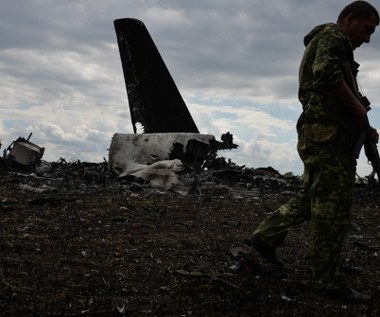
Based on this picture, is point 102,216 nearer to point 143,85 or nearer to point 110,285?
point 110,285

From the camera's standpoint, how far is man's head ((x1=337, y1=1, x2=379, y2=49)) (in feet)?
10.7

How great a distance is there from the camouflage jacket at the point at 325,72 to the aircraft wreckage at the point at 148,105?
29.7ft

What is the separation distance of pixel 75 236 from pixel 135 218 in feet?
4.55

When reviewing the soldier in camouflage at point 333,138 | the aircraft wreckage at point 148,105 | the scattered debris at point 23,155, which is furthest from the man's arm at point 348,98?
the scattered debris at point 23,155

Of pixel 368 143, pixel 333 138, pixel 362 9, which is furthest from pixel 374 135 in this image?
pixel 362 9

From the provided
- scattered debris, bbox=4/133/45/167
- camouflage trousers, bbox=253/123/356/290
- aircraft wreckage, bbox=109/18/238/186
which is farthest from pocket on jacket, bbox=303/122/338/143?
scattered debris, bbox=4/133/45/167

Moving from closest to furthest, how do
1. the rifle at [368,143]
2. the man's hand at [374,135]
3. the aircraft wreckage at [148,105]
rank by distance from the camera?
the rifle at [368,143], the man's hand at [374,135], the aircraft wreckage at [148,105]

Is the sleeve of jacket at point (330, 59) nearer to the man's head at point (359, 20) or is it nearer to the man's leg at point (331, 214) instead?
the man's head at point (359, 20)

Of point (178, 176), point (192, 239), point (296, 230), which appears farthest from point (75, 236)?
point (178, 176)

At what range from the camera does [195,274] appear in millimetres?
3715

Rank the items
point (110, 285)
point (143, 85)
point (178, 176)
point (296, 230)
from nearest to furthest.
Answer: point (110, 285), point (296, 230), point (178, 176), point (143, 85)

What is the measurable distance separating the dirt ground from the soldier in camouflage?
0.31 meters

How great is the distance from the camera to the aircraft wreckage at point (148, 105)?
12633mm

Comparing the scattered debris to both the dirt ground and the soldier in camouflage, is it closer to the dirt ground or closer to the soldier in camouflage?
the dirt ground
